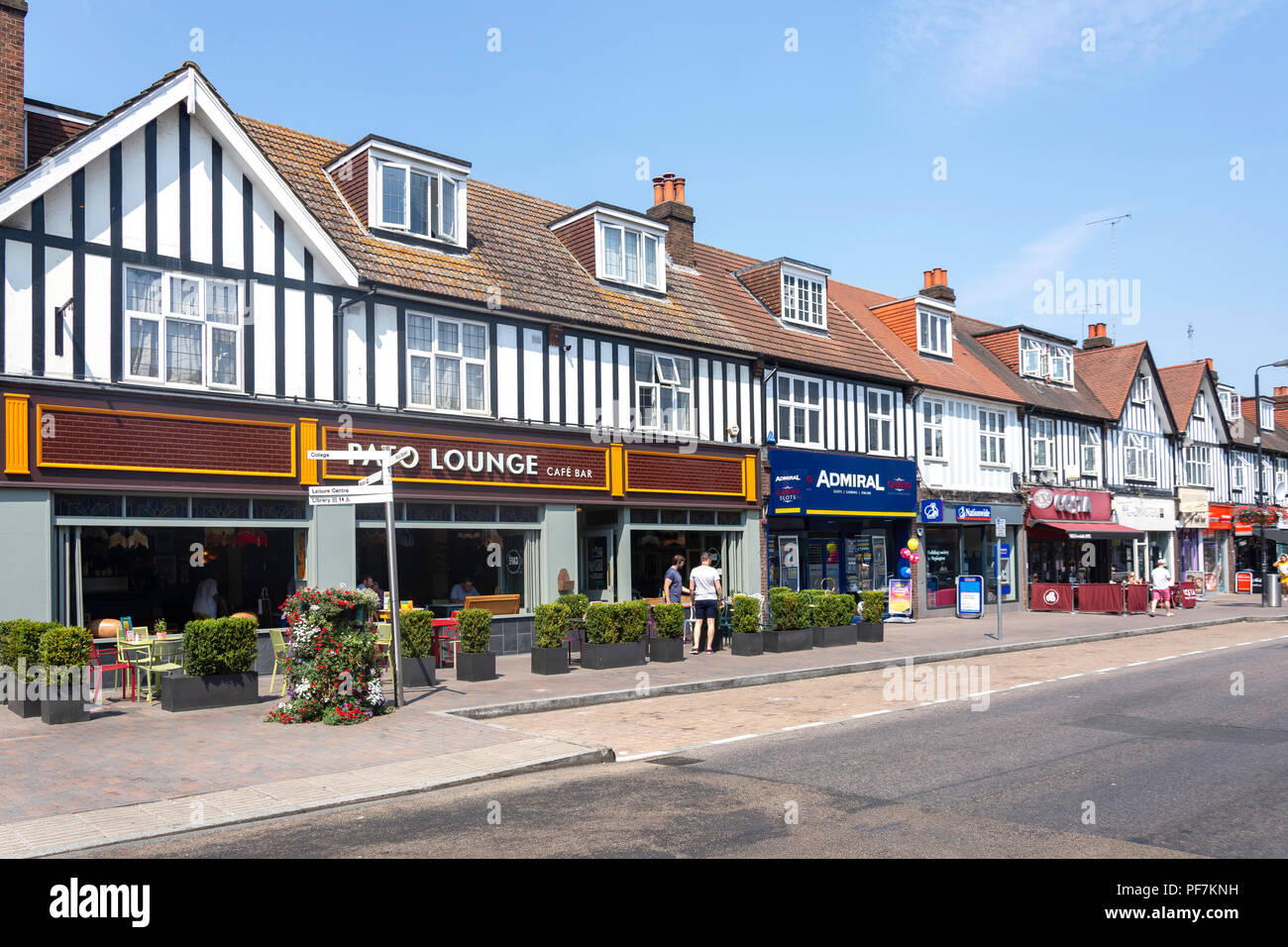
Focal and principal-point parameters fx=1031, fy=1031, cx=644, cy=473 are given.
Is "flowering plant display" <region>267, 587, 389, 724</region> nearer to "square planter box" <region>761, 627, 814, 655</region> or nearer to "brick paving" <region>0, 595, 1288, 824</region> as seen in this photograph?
"brick paving" <region>0, 595, 1288, 824</region>

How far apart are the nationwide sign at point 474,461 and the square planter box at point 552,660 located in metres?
4.00

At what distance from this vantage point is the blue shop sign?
25.5 m

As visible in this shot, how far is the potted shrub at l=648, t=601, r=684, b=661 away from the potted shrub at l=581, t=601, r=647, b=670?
41cm

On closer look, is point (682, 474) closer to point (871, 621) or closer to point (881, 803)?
point (871, 621)

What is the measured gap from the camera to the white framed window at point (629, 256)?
23547 mm

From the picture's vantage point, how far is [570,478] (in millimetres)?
20750

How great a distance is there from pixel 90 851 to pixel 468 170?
15.9 m

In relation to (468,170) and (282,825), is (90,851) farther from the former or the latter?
(468,170)

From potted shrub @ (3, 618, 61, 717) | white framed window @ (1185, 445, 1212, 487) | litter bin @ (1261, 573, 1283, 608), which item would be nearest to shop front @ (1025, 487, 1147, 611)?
litter bin @ (1261, 573, 1283, 608)

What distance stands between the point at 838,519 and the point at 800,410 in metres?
3.36

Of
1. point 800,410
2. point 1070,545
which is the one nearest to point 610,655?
point 800,410

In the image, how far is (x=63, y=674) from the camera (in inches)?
470

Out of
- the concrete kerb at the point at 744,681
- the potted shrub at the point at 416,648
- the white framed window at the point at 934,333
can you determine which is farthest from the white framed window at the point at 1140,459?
the potted shrub at the point at 416,648
